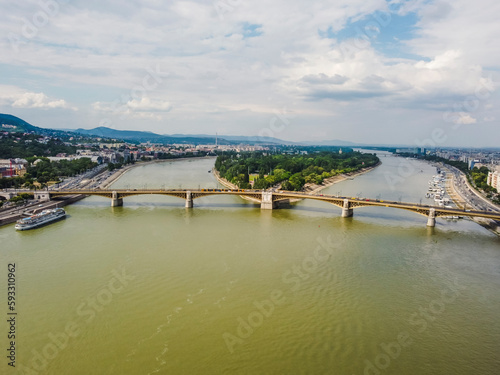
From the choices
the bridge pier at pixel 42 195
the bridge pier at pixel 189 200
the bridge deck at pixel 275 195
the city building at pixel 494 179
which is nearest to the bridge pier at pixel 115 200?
the bridge deck at pixel 275 195

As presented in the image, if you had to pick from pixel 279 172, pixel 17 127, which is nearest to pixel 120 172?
pixel 279 172

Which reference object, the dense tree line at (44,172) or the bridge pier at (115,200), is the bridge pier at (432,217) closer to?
the bridge pier at (115,200)

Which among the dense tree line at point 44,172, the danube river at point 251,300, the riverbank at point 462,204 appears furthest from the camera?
the dense tree line at point 44,172

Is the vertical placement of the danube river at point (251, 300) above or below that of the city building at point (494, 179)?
below

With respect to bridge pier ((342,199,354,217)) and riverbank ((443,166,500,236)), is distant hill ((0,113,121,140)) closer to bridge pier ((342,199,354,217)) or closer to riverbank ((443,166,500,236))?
bridge pier ((342,199,354,217))

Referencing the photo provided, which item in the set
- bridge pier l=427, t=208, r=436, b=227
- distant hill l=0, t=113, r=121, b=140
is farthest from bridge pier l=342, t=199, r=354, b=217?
distant hill l=0, t=113, r=121, b=140

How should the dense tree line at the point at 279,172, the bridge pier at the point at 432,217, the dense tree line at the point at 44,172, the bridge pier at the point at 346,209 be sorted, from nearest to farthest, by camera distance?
the bridge pier at the point at 432,217, the bridge pier at the point at 346,209, the dense tree line at the point at 44,172, the dense tree line at the point at 279,172
